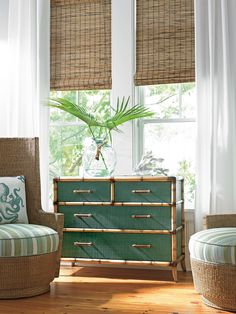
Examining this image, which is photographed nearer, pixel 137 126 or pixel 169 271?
pixel 169 271

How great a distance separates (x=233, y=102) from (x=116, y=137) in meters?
1.00

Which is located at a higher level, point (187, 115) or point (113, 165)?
point (187, 115)

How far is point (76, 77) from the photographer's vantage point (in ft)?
14.7

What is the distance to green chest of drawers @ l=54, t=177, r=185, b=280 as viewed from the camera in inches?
145

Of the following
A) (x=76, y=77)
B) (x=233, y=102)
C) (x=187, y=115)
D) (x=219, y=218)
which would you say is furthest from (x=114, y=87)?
(x=219, y=218)

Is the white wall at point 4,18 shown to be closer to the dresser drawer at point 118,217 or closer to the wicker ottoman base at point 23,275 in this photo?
the dresser drawer at point 118,217

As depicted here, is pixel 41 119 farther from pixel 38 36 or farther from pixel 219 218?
pixel 219 218

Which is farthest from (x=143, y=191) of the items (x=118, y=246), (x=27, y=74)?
(x=27, y=74)

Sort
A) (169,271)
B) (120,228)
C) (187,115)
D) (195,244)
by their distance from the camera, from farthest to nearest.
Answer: (187,115)
(169,271)
(120,228)
(195,244)

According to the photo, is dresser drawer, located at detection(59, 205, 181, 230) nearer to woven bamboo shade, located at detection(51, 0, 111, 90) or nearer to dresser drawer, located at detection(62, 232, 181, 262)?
dresser drawer, located at detection(62, 232, 181, 262)

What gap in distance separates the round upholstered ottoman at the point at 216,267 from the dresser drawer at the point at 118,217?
25.6 inches

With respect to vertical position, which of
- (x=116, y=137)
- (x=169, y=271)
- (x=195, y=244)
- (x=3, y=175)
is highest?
(x=116, y=137)

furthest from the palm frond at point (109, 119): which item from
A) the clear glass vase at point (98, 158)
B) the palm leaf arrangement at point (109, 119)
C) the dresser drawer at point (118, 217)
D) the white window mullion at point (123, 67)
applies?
the dresser drawer at point (118, 217)

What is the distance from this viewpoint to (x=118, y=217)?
379cm
